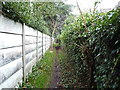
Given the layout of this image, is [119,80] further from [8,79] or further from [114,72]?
[8,79]

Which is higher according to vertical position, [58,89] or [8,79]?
A: [8,79]

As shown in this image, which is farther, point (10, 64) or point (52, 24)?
point (52, 24)

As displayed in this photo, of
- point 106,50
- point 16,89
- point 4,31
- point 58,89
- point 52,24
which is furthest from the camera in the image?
point 52,24

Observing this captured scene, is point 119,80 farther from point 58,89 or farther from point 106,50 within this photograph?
point 58,89

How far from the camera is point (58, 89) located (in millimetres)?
2723

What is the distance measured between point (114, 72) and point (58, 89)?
218 cm

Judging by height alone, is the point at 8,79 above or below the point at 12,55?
below

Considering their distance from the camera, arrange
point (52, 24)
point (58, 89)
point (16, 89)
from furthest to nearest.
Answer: point (52, 24) < point (58, 89) < point (16, 89)

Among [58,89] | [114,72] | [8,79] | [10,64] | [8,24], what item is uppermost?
[8,24]

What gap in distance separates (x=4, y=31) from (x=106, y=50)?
1.51 m

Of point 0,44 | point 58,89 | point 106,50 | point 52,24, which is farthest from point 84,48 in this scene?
point 52,24

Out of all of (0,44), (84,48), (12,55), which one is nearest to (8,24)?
(0,44)

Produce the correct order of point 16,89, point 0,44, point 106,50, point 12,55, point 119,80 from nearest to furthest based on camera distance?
point 119,80 < point 106,50 < point 0,44 < point 12,55 < point 16,89

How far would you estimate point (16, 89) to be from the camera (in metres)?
2.12
